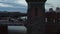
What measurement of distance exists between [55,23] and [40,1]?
32 cm

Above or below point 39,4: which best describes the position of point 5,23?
below

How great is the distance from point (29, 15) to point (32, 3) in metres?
0.14

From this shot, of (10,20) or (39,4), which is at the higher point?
(39,4)

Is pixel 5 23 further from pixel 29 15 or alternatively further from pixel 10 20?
pixel 29 15

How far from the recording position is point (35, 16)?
49.3 inches

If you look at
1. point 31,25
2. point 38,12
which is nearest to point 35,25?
point 31,25

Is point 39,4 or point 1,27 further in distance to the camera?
point 1,27

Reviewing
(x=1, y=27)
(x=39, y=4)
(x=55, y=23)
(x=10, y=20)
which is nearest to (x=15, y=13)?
(x=10, y=20)

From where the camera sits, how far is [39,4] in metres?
1.26

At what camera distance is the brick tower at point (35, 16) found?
1.23 metres

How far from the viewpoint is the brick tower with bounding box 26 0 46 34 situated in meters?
1.23

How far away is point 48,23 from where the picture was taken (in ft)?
4.48

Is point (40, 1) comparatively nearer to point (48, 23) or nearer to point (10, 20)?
point (48, 23)

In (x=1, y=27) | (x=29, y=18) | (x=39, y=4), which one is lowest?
(x=1, y=27)
